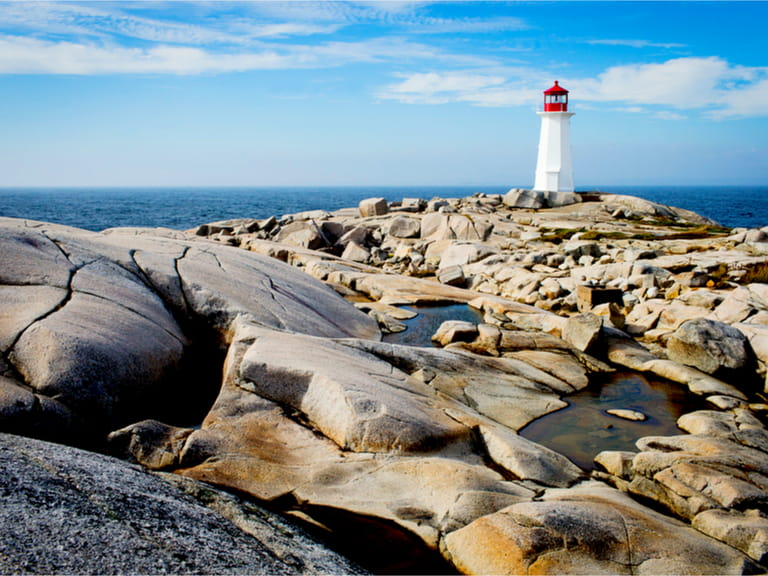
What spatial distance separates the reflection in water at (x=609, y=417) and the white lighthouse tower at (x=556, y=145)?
34.8 meters

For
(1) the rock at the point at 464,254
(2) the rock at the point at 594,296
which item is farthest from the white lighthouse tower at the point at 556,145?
(2) the rock at the point at 594,296

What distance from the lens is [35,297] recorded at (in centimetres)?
738

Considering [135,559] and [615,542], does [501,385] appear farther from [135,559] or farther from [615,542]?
[135,559]

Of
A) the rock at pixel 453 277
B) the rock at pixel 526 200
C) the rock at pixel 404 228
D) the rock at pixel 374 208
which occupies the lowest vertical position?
the rock at pixel 453 277

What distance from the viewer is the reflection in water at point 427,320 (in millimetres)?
13172

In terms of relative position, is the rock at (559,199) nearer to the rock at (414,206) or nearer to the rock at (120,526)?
the rock at (414,206)

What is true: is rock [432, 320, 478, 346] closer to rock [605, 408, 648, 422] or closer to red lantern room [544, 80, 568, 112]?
rock [605, 408, 648, 422]

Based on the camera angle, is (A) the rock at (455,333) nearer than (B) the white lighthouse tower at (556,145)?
Yes

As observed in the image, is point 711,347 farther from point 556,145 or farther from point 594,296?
point 556,145

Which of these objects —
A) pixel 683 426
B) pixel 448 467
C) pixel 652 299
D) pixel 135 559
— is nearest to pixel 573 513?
pixel 448 467

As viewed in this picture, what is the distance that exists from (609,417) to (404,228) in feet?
70.8

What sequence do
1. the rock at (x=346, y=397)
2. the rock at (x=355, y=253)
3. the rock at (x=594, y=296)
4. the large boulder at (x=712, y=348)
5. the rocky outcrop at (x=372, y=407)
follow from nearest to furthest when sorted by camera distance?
1. the rocky outcrop at (x=372, y=407)
2. the rock at (x=346, y=397)
3. the large boulder at (x=712, y=348)
4. the rock at (x=594, y=296)
5. the rock at (x=355, y=253)

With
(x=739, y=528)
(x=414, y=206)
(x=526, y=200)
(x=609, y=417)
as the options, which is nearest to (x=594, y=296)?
(x=609, y=417)

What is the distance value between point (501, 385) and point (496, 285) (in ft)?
35.7
